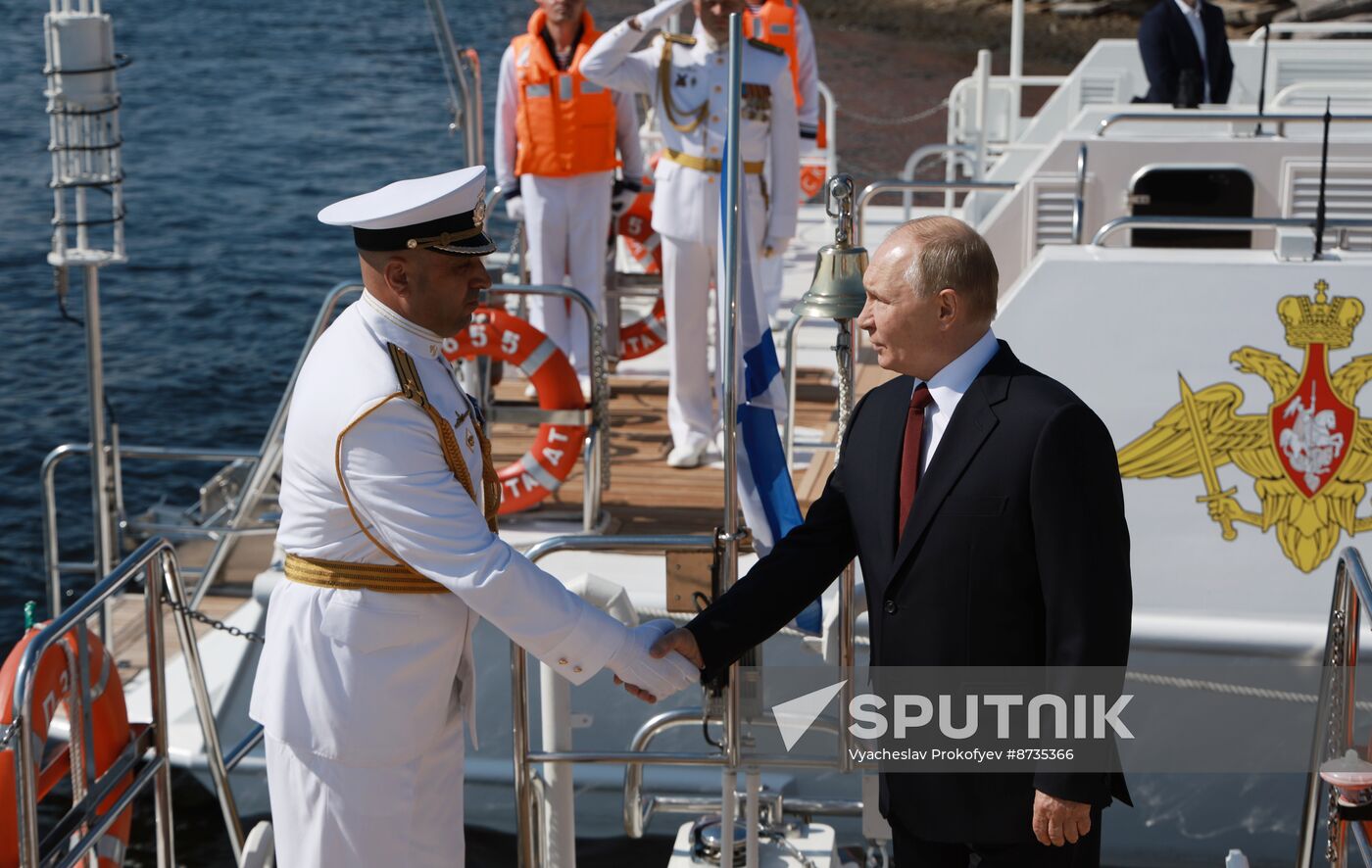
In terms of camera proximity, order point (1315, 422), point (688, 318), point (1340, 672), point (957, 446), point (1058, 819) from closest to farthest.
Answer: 1. point (1058, 819)
2. point (957, 446)
3. point (1340, 672)
4. point (1315, 422)
5. point (688, 318)

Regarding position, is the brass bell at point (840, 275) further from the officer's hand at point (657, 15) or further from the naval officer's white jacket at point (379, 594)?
the officer's hand at point (657, 15)

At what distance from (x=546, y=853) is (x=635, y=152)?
4.05m

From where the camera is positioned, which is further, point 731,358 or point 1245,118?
point 1245,118

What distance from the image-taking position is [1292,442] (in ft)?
16.4

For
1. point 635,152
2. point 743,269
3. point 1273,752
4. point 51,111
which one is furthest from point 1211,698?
point 51,111

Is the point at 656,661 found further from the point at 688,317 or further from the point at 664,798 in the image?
the point at 688,317

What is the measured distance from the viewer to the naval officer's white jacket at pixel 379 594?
2.98 m

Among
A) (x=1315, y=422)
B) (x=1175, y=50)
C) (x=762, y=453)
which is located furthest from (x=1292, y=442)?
(x=1175, y=50)

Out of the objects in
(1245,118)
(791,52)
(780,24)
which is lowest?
(1245,118)

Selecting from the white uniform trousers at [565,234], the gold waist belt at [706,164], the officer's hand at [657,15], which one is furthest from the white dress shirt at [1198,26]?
the officer's hand at [657,15]

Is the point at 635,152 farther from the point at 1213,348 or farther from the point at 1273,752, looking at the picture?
the point at 1273,752

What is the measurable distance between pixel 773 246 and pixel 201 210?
1747 centimetres

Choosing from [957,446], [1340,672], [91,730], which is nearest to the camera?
[957,446]

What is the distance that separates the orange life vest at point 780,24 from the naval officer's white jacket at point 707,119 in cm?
205
